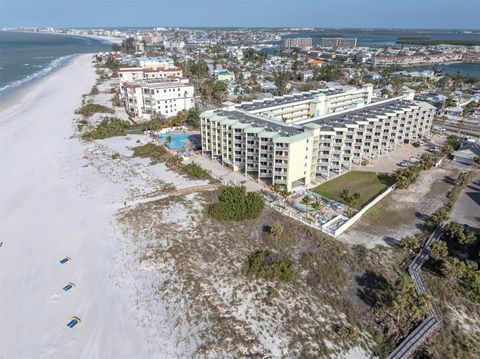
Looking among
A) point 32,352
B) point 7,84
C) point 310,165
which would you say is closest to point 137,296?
point 32,352

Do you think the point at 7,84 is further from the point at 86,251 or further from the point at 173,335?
the point at 173,335

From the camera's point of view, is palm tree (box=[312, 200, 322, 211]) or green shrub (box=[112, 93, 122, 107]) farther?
green shrub (box=[112, 93, 122, 107])

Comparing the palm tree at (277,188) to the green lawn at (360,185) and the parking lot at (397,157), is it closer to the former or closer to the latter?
the green lawn at (360,185)

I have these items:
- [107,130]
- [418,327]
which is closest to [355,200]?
[418,327]

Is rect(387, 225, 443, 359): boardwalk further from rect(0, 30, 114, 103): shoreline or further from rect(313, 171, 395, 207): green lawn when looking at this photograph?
rect(0, 30, 114, 103): shoreline

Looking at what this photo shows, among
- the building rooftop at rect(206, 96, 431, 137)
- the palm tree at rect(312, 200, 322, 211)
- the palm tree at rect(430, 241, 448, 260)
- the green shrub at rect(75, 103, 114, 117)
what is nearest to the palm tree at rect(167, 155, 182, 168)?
the building rooftop at rect(206, 96, 431, 137)

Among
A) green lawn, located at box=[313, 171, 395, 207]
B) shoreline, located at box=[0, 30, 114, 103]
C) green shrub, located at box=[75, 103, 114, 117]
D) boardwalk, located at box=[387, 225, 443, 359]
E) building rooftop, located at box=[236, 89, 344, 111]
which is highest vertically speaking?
building rooftop, located at box=[236, 89, 344, 111]
